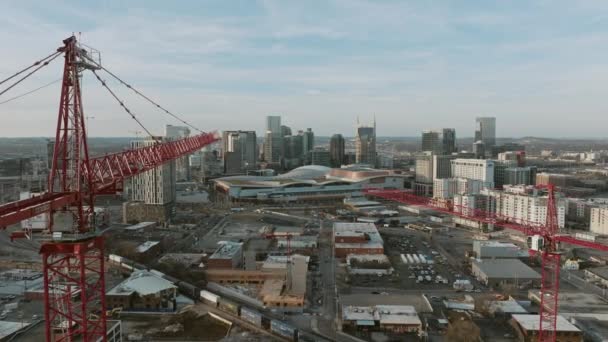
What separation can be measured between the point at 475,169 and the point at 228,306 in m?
18.7

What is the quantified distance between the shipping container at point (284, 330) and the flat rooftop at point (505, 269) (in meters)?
4.79

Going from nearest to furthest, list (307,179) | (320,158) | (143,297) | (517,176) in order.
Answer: (143,297), (517,176), (307,179), (320,158)

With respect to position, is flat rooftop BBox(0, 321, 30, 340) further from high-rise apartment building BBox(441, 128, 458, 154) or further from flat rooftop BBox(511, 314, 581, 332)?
high-rise apartment building BBox(441, 128, 458, 154)

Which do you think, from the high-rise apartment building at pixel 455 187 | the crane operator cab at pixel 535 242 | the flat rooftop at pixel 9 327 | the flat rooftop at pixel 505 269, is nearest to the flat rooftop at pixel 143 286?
the flat rooftop at pixel 9 327

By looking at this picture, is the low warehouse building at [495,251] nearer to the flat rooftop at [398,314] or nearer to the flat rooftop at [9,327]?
the flat rooftop at [398,314]

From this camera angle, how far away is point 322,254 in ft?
40.7

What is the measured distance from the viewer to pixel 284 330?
7242 mm

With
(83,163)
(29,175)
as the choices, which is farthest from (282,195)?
(83,163)

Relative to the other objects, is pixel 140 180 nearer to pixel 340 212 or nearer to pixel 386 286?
pixel 340 212

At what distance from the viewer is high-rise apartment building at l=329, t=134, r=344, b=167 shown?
123ft

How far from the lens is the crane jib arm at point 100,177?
171 inches

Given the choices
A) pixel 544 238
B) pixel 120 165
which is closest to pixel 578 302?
pixel 544 238

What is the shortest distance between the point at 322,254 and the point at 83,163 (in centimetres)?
811

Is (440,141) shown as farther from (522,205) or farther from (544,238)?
(544,238)
